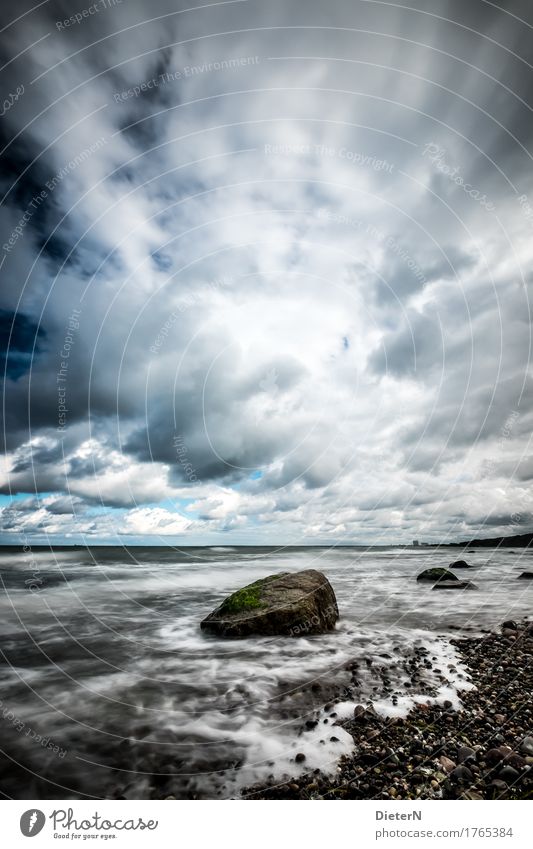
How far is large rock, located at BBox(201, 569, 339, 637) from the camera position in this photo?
9.80 m

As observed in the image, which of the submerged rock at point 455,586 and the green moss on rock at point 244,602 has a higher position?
the green moss on rock at point 244,602

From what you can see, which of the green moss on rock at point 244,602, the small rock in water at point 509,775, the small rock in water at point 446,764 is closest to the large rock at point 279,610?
the green moss on rock at point 244,602

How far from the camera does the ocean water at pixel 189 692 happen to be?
184 inches

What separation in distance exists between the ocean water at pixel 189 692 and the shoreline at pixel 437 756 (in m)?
0.27

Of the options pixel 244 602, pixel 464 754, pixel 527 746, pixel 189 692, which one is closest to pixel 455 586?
pixel 244 602

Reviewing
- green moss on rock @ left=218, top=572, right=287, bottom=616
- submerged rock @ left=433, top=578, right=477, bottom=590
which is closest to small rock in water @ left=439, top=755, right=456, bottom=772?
green moss on rock @ left=218, top=572, right=287, bottom=616

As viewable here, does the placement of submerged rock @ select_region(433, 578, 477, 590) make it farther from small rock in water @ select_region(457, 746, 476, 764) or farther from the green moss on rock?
small rock in water @ select_region(457, 746, 476, 764)

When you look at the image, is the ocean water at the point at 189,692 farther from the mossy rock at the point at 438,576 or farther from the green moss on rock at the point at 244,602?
the mossy rock at the point at 438,576

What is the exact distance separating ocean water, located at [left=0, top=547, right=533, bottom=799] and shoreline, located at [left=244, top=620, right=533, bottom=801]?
27 centimetres

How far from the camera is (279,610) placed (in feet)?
32.4

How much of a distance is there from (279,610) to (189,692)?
11.5 feet

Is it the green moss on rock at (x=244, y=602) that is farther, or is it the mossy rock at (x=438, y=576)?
the mossy rock at (x=438, y=576)
